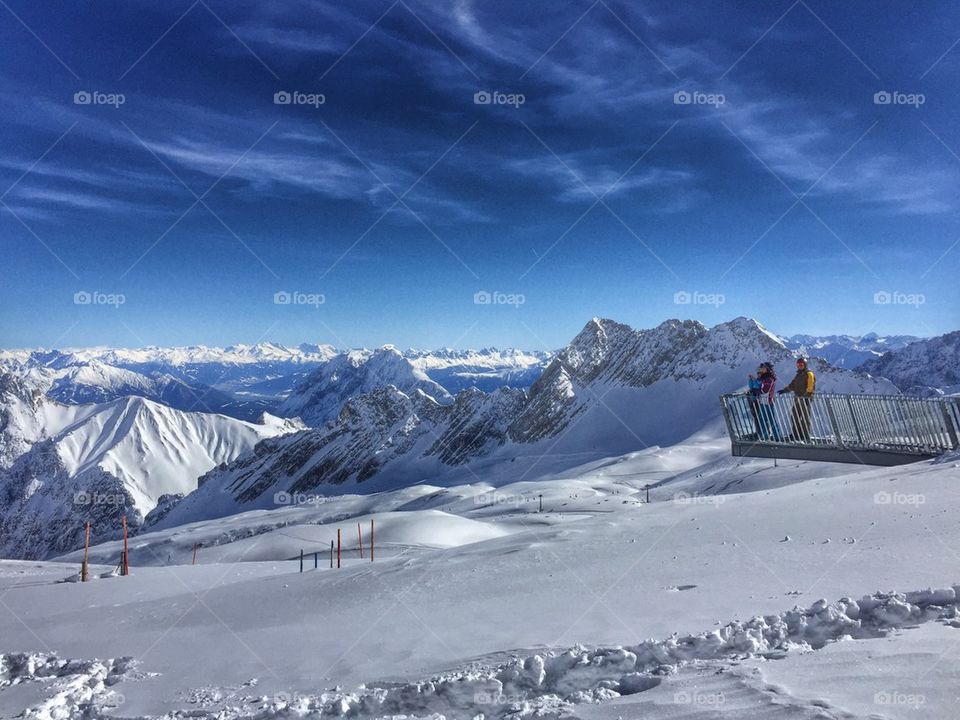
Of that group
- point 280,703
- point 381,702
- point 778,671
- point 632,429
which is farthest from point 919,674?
point 632,429

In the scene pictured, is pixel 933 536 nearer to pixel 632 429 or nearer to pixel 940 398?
pixel 940 398

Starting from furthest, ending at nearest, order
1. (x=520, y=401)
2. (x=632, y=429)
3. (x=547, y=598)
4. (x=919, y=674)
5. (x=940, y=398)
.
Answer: (x=520, y=401) < (x=632, y=429) < (x=940, y=398) < (x=547, y=598) < (x=919, y=674)

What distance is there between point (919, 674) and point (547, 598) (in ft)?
16.0

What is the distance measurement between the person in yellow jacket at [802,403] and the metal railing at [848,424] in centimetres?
2

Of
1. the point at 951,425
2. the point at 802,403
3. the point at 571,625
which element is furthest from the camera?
the point at 802,403

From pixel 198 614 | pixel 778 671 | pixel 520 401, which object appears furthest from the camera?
pixel 520 401

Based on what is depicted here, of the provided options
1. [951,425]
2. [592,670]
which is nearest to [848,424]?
[951,425]

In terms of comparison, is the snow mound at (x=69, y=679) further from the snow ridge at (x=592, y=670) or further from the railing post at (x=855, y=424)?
the railing post at (x=855, y=424)

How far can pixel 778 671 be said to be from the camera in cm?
514

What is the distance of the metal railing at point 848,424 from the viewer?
49.5ft

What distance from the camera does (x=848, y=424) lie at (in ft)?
53.0

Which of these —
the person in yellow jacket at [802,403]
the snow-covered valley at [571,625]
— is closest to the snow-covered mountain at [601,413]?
the person in yellow jacket at [802,403]

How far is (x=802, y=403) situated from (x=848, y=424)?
3.85 feet

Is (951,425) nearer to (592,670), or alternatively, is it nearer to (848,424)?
(848,424)
